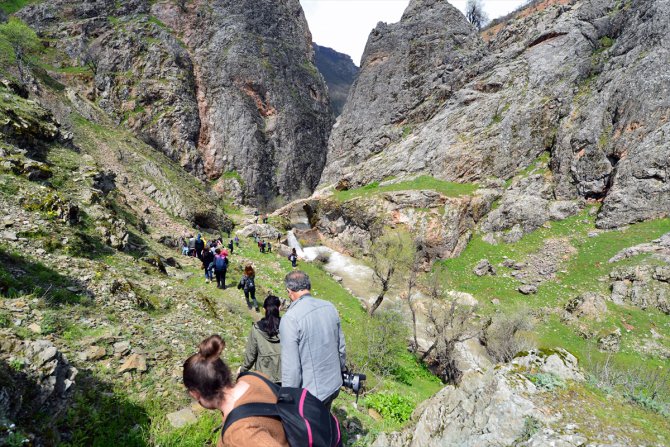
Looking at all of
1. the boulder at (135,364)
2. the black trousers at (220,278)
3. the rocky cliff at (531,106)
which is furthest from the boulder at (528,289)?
the boulder at (135,364)

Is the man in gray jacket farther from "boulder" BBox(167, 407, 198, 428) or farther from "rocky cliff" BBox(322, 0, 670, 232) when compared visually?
"rocky cliff" BBox(322, 0, 670, 232)

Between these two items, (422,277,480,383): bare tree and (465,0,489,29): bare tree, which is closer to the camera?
(422,277,480,383): bare tree

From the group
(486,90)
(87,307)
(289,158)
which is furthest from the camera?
(289,158)

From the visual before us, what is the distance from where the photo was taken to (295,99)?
7325cm

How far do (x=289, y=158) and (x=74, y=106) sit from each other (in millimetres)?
37654

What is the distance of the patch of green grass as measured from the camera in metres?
36.2

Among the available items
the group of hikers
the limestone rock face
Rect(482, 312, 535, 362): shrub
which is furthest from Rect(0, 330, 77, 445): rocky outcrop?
the limestone rock face

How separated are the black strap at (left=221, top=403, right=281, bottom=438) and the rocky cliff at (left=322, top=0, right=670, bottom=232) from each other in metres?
34.9

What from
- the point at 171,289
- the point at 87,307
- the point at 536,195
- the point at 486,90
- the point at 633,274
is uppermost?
the point at 486,90

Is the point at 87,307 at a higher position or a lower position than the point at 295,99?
lower

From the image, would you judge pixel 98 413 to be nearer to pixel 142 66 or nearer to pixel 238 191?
pixel 238 191

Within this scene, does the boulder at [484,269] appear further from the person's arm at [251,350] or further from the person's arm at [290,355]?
the person's arm at [290,355]

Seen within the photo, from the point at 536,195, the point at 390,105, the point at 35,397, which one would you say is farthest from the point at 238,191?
the point at 35,397

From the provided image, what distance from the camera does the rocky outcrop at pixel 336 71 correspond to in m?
143
